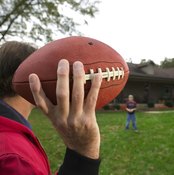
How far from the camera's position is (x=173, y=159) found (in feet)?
24.5

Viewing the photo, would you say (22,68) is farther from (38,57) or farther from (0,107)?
(0,107)

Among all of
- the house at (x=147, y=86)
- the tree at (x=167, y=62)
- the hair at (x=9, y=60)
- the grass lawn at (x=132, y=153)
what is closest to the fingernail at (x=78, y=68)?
the hair at (x=9, y=60)

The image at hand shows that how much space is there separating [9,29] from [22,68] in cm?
2176

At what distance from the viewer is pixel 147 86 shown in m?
36.1

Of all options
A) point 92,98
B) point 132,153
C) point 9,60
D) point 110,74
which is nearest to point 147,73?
point 132,153

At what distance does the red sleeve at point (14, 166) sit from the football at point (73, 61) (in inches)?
8.9

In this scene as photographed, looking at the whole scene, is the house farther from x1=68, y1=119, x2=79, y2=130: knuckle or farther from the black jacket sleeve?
x1=68, y1=119, x2=79, y2=130: knuckle

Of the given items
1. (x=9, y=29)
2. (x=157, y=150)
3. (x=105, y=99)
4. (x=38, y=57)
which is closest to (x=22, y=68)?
(x=38, y=57)

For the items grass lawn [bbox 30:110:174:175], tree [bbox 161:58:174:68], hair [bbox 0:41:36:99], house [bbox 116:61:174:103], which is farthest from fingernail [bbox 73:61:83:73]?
tree [bbox 161:58:174:68]

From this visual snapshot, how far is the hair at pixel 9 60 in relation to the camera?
1.77m

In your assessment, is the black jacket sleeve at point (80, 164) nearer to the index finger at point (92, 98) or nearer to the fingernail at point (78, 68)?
the index finger at point (92, 98)

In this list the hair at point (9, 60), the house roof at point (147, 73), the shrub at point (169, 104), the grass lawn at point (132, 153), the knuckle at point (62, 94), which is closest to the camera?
the knuckle at point (62, 94)

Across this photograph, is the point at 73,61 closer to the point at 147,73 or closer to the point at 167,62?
the point at 147,73

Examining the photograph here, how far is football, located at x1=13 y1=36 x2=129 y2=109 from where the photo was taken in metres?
1.27
